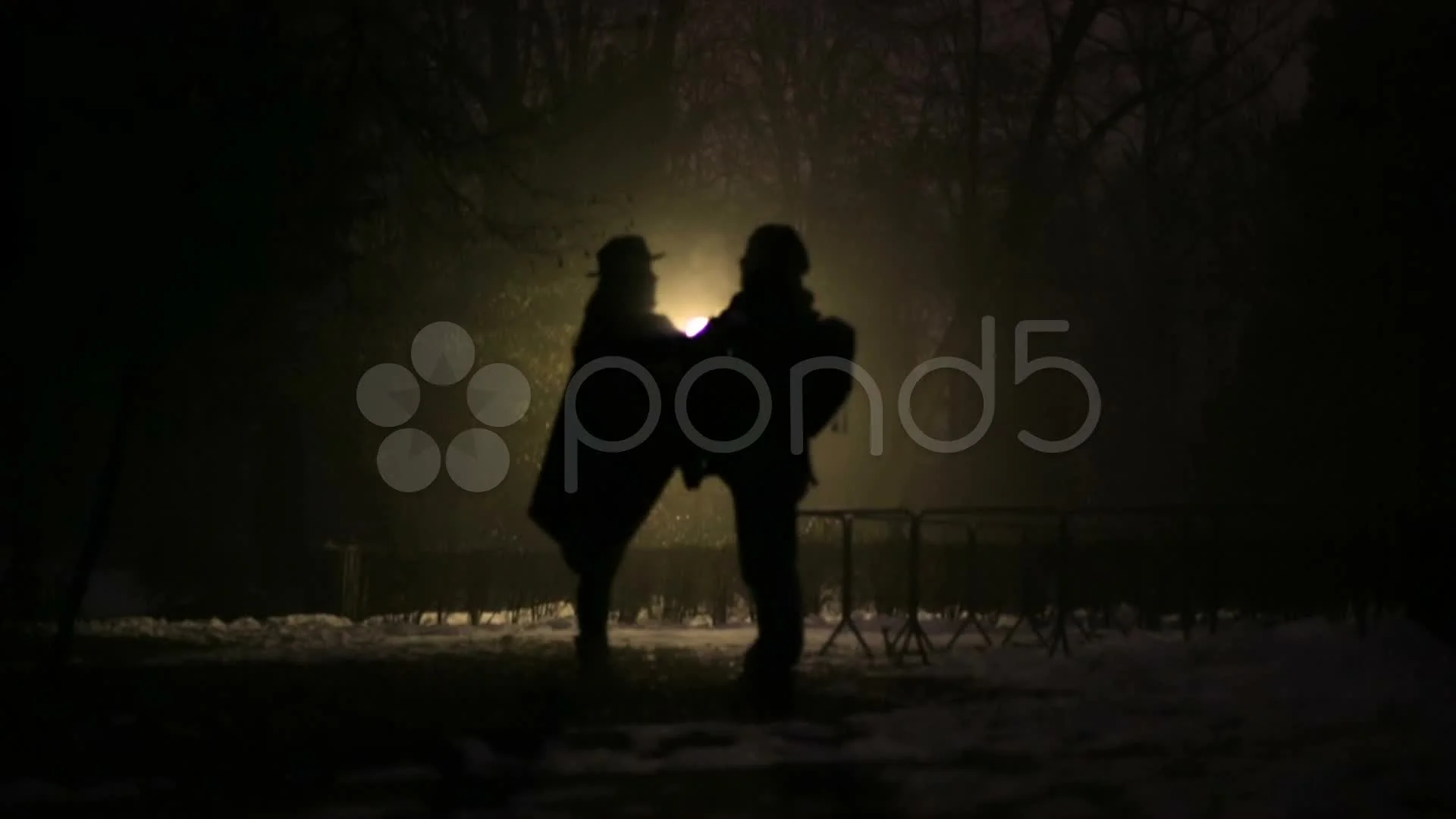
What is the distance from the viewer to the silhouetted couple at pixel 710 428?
26.1ft

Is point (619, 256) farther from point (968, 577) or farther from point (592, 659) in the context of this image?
point (968, 577)

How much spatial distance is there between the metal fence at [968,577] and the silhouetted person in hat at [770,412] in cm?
577

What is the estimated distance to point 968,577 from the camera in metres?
17.5

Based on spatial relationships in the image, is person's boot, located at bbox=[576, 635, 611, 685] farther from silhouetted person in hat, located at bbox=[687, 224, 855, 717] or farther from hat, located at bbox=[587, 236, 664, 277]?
hat, located at bbox=[587, 236, 664, 277]

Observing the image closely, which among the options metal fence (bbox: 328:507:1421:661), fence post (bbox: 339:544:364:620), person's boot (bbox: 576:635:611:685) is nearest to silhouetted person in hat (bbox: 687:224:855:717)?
person's boot (bbox: 576:635:611:685)

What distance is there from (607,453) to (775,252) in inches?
60.9

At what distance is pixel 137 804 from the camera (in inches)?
228

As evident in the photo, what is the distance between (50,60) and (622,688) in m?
5.54

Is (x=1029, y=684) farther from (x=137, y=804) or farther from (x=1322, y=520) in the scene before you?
(x=1322, y=520)

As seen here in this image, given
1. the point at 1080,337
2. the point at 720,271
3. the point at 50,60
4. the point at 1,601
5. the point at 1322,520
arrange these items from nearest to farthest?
the point at 50,60 < the point at 1322,520 < the point at 1,601 < the point at 720,271 < the point at 1080,337

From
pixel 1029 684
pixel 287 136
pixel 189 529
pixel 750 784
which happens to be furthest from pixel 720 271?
pixel 750 784

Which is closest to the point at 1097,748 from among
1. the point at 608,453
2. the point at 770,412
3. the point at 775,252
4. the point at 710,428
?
the point at 770,412

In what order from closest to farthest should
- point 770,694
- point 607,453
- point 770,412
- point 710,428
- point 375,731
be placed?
point 375,731 → point 770,412 → point 710,428 → point 770,694 → point 607,453

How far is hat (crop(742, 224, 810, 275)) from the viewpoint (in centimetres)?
812
